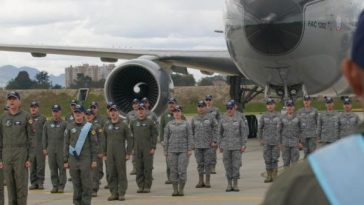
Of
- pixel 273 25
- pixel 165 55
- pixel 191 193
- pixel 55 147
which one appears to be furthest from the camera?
pixel 165 55

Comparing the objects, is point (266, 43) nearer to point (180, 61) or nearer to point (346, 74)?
point (180, 61)

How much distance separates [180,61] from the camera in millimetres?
18828

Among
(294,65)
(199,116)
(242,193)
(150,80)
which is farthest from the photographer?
(150,80)

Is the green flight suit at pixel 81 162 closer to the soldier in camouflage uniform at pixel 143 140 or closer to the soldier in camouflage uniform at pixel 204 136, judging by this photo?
the soldier in camouflage uniform at pixel 143 140

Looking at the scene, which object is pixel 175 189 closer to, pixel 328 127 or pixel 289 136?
pixel 289 136

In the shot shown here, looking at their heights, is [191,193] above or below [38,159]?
below

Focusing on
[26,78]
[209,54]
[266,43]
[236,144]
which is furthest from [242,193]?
[26,78]

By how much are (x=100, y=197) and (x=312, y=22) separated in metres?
4.97

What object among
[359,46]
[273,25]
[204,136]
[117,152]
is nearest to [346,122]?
[273,25]

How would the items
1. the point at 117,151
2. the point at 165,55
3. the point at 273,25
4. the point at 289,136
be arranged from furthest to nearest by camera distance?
the point at 165,55, the point at 289,136, the point at 273,25, the point at 117,151

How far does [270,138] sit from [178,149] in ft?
7.12

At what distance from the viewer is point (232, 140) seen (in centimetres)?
1122

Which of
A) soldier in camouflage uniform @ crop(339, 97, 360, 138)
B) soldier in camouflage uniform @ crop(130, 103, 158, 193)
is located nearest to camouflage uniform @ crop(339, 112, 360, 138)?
soldier in camouflage uniform @ crop(339, 97, 360, 138)

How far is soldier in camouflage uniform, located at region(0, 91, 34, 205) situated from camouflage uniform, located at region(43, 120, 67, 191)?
7.32 feet
